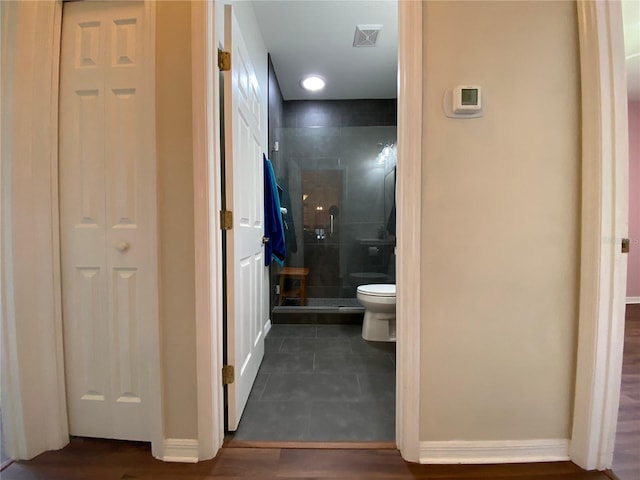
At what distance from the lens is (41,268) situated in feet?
3.69

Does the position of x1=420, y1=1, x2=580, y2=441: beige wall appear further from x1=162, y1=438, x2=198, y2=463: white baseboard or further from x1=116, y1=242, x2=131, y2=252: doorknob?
x1=116, y1=242, x2=131, y2=252: doorknob

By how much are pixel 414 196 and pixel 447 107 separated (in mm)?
383

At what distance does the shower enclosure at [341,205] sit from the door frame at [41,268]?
2.17 meters

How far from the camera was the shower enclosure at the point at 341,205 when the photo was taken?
3.21 m

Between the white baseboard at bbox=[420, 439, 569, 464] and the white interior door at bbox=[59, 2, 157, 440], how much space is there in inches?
49.0

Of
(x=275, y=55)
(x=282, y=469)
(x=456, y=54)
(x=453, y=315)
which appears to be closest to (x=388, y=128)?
(x=275, y=55)

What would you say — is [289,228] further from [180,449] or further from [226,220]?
[180,449]

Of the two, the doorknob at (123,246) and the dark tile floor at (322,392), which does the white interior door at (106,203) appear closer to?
the doorknob at (123,246)

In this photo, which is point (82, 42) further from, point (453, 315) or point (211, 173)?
point (453, 315)

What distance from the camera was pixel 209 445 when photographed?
112 cm

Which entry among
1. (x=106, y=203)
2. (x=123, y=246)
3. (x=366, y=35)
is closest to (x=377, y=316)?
(x=123, y=246)

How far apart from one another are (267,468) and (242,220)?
42.5 inches

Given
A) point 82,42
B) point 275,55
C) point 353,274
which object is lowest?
point 353,274

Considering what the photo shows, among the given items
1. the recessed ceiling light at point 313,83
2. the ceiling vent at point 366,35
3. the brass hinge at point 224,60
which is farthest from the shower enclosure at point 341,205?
the brass hinge at point 224,60
